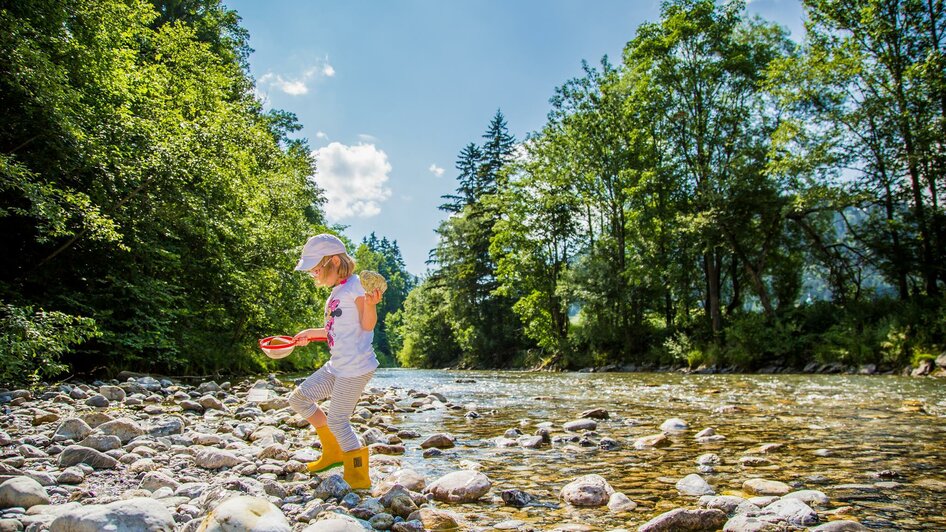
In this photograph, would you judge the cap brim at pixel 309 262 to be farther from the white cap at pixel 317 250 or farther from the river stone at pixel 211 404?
the river stone at pixel 211 404

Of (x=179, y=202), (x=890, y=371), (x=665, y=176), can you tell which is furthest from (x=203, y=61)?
(x=890, y=371)

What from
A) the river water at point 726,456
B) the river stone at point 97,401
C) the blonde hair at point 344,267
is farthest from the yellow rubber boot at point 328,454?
the river stone at point 97,401

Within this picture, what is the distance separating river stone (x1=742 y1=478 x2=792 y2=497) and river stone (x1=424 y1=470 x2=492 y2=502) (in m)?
1.87

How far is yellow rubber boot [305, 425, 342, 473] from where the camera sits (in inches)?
165

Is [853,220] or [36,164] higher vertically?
[853,220]

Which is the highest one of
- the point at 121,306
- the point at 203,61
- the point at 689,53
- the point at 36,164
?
the point at 689,53

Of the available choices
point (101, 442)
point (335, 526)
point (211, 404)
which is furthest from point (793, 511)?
point (211, 404)

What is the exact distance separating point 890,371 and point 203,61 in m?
25.9

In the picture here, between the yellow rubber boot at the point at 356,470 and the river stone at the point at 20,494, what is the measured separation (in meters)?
1.74

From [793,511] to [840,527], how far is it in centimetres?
34

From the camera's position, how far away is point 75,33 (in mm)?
9992

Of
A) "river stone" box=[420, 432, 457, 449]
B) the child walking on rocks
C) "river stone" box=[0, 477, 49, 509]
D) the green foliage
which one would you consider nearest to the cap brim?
the child walking on rocks

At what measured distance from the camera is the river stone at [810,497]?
134 inches

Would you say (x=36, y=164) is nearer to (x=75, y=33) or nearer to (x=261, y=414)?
(x=75, y=33)
